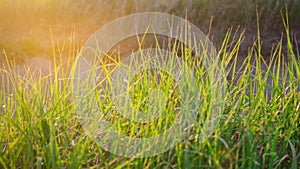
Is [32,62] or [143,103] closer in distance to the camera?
[143,103]

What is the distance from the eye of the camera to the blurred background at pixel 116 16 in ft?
16.7

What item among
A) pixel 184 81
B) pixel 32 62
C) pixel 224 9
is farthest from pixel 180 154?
pixel 224 9

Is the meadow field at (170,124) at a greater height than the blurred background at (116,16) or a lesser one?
lesser

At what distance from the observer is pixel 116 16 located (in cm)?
531

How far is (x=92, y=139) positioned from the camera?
5.56 ft

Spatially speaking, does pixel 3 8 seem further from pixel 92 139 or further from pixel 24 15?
pixel 92 139

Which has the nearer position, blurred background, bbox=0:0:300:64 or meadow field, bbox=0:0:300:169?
meadow field, bbox=0:0:300:169

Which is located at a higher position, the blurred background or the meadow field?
the blurred background

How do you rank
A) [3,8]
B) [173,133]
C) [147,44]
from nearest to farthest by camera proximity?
[173,133] → [147,44] → [3,8]

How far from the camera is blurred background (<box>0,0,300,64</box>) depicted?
201 inches

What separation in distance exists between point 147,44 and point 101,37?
2.89 feet

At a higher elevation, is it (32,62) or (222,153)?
(32,62)

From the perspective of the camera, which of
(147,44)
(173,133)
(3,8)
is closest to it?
(173,133)

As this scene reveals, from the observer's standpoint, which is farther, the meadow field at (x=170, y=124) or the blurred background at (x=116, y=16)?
the blurred background at (x=116, y=16)
